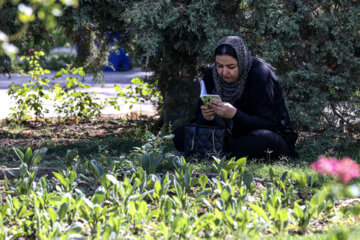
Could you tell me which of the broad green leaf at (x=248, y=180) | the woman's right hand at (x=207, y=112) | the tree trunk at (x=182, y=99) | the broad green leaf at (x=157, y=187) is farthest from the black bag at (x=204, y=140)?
the tree trunk at (x=182, y=99)

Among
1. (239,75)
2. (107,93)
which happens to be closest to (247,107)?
(239,75)

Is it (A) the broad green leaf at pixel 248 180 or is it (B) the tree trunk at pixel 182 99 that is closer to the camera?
(A) the broad green leaf at pixel 248 180

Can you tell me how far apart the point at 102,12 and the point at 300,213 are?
3829mm

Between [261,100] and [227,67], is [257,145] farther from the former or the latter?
[227,67]

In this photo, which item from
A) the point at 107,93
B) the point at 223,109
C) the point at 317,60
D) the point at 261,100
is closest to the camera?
the point at 223,109

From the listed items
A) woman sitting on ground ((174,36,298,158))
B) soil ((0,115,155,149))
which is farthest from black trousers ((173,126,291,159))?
soil ((0,115,155,149))

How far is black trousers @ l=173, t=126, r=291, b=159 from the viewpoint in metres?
4.44

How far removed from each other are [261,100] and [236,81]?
265mm

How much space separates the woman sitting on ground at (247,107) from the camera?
4363 mm

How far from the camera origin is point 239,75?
454 centimetres

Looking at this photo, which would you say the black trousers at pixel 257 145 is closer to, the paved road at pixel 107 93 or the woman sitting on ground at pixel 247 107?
the woman sitting on ground at pixel 247 107

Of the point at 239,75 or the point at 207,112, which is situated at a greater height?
the point at 239,75

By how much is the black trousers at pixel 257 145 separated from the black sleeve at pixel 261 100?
3.1 inches

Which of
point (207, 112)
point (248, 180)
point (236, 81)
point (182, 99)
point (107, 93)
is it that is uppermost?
point (236, 81)
